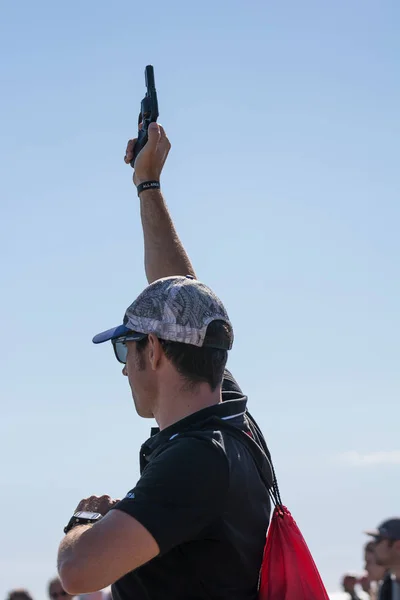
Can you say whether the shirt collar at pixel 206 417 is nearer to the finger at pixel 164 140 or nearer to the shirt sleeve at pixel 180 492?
the shirt sleeve at pixel 180 492

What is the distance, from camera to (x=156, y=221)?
4895 mm

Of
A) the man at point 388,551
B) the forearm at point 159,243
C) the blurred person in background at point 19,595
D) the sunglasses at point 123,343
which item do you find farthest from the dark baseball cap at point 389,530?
the blurred person in background at point 19,595

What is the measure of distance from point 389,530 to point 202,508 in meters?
3.86

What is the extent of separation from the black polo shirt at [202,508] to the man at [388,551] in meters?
3.27

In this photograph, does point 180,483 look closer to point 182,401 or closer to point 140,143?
point 182,401

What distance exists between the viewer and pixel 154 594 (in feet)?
10.5

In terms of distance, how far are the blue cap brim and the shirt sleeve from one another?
0.58 metres

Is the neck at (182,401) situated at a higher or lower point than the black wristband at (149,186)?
lower

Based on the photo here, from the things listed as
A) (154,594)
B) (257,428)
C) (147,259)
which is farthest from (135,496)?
(147,259)

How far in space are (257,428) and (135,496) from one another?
974 mm

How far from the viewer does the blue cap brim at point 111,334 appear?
11.7 ft

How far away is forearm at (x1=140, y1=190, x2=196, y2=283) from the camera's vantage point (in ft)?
15.4

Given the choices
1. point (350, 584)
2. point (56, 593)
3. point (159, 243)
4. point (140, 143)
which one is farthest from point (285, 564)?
point (350, 584)

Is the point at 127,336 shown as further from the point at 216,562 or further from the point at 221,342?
the point at 216,562
